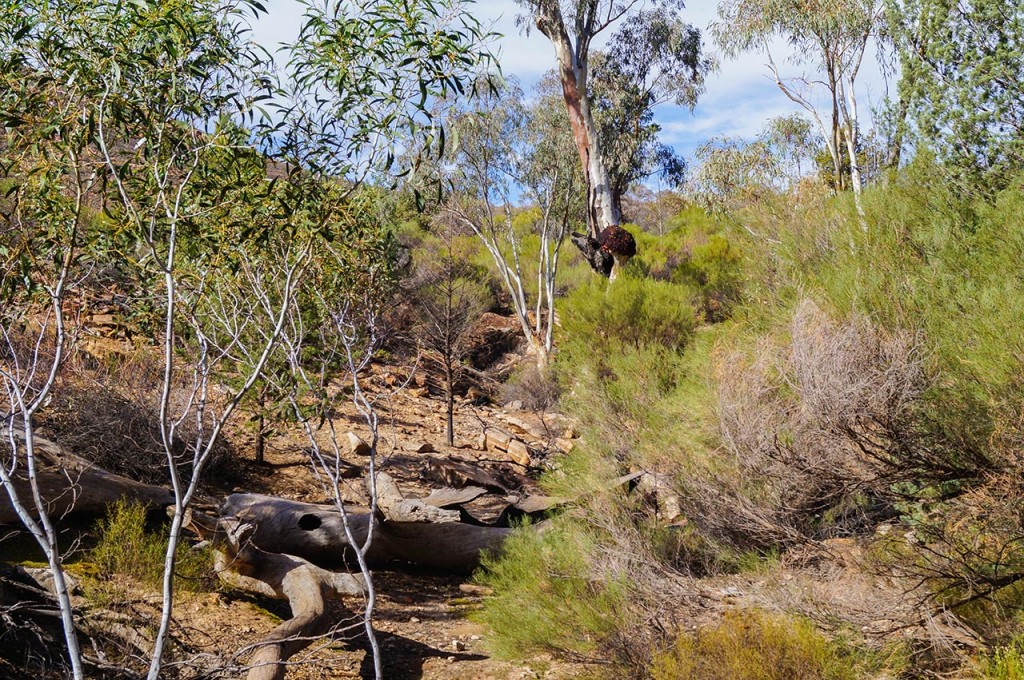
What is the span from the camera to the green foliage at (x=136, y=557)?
18.3 feet

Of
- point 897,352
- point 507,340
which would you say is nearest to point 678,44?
point 507,340

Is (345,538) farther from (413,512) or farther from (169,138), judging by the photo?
(169,138)

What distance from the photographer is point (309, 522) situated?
7.05 meters

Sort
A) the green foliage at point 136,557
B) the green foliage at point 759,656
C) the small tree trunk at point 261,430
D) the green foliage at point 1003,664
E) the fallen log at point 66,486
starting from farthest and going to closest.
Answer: the small tree trunk at point 261,430 → the fallen log at point 66,486 → the green foliage at point 136,557 → the green foliage at point 759,656 → the green foliage at point 1003,664

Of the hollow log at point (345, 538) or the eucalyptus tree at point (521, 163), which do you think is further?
the eucalyptus tree at point (521, 163)

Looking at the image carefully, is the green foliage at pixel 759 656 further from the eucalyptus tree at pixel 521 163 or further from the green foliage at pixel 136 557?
the eucalyptus tree at pixel 521 163

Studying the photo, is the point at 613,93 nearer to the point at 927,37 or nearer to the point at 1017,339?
the point at 927,37

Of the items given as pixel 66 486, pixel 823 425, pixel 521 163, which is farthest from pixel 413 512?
pixel 521 163

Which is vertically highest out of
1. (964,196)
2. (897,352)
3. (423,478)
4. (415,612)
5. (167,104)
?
(167,104)

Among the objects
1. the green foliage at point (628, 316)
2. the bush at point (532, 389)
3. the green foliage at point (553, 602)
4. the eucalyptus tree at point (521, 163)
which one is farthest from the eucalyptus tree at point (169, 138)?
the eucalyptus tree at point (521, 163)

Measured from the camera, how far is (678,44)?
19578 millimetres

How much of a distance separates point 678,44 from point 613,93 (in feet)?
5.82

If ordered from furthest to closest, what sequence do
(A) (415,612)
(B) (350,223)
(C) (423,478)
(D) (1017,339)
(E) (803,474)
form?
1. (C) (423,478)
2. (A) (415,612)
3. (E) (803,474)
4. (B) (350,223)
5. (D) (1017,339)

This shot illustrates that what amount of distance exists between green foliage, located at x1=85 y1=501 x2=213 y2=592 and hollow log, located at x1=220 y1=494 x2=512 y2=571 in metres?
0.51
